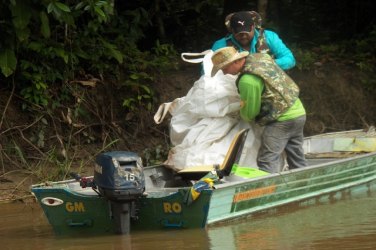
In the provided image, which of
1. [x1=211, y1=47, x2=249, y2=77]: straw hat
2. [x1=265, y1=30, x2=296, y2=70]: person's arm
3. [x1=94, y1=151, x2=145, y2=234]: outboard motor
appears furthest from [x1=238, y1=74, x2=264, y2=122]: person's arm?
[x1=94, y1=151, x2=145, y2=234]: outboard motor

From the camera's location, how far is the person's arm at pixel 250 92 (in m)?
8.55

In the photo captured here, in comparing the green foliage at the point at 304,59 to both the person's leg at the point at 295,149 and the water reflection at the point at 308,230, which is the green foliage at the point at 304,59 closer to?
the person's leg at the point at 295,149

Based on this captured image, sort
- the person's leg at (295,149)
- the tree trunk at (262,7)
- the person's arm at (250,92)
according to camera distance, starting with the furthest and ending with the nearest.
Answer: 1. the tree trunk at (262,7)
2. the person's leg at (295,149)
3. the person's arm at (250,92)

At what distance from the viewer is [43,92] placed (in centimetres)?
1137

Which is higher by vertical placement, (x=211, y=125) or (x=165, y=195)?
(x=211, y=125)

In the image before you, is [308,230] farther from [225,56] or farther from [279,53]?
[279,53]

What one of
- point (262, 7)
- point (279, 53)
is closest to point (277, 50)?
point (279, 53)

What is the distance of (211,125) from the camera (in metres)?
8.91

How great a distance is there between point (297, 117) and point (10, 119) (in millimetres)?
4098

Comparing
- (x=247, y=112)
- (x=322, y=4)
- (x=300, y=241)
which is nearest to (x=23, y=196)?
(x=247, y=112)

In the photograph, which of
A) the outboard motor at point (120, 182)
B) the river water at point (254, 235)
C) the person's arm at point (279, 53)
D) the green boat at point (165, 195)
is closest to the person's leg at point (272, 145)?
the green boat at point (165, 195)

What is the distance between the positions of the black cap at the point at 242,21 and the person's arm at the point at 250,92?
0.63 metres

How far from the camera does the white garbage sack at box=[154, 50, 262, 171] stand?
882 cm

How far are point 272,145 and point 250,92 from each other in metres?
0.66
